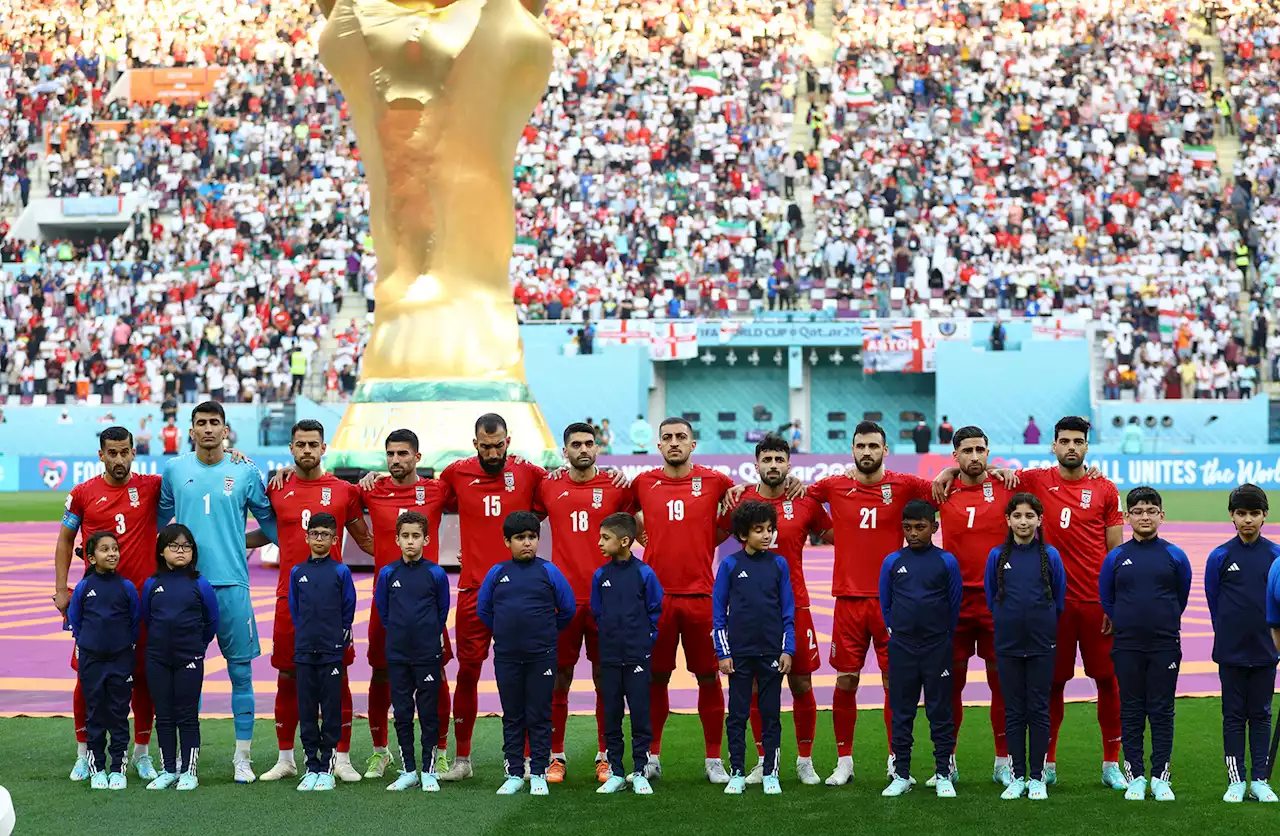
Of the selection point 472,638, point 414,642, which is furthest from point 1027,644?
point 414,642

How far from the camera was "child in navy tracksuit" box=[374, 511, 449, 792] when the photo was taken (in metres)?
7.19

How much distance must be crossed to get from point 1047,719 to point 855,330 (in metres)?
24.7

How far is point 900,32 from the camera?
132 ft

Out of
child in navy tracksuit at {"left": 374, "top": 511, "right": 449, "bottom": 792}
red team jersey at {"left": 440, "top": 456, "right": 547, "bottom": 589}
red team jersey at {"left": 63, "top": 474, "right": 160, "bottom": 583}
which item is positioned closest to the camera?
child in navy tracksuit at {"left": 374, "top": 511, "right": 449, "bottom": 792}

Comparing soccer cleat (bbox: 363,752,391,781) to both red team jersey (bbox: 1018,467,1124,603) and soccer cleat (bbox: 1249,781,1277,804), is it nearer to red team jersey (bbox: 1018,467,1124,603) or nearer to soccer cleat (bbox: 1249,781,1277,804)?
red team jersey (bbox: 1018,467,1124,603)

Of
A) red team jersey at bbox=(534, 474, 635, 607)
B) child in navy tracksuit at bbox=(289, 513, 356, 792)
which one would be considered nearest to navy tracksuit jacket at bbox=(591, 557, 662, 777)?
red team jersey at bbox=(534, 474, 635, 607)

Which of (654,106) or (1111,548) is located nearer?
(1111,548)

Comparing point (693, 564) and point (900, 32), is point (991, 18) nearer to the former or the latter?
point (900, 32)

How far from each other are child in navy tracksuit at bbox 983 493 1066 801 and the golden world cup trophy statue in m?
8.25

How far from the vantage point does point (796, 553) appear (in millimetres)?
7754

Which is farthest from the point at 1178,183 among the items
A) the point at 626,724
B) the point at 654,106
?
the point at 626,724

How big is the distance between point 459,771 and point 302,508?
145 cm

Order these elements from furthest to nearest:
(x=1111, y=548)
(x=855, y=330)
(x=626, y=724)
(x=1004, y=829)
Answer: (x=855, y=330) < (x=626, y=724) < (x=1111, y=548) < (x=1004, y=829)

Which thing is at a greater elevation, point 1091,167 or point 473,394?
point 1091,167
